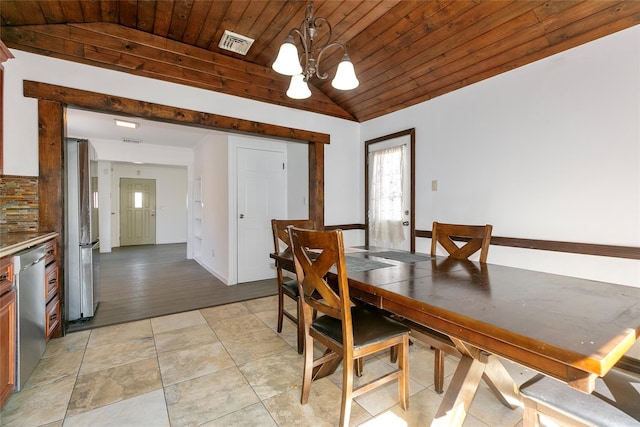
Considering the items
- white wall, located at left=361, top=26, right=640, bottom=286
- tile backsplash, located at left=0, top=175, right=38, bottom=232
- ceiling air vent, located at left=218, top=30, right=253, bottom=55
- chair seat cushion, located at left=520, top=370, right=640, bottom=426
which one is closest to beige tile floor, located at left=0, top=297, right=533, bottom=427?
chair seat cushion, located at left=520, top=370, right=640, bottom=426

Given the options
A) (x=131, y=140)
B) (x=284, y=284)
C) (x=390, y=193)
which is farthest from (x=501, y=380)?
(x=131, y=140)

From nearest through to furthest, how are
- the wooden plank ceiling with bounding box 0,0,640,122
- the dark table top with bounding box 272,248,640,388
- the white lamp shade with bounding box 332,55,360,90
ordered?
the dark table top with bounding box 272,248,640,388 < the white lamp shade with bounding box 332,55,360,90 < the wooden plank ceiling with bounding box 0,0,640,122

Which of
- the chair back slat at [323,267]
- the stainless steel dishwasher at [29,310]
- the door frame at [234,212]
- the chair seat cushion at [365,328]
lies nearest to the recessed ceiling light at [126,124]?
the door frame at [234,212]

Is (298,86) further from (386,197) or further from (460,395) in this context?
(386,197)

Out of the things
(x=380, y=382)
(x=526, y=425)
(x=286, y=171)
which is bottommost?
(x=380, y=382)

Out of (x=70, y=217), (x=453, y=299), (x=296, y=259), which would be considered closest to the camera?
(x=453, y=299)

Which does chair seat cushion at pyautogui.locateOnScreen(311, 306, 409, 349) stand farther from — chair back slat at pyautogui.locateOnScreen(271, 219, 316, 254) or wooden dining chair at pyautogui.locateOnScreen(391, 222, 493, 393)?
chair back slat at pyautogui.locateOnScreen(271, 219, 316, 254)

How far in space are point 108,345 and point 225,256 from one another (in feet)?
6.89

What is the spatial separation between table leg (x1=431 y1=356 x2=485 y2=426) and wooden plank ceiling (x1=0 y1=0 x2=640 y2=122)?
8.34 feet

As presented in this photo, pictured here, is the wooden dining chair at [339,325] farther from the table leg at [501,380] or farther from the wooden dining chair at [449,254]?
the table leg at [501,380]

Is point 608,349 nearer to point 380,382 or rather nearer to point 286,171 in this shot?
point 380,382

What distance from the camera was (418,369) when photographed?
2.07m

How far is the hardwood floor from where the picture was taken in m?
3.10

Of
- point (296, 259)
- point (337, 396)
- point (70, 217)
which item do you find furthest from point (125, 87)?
point (337, 396)
